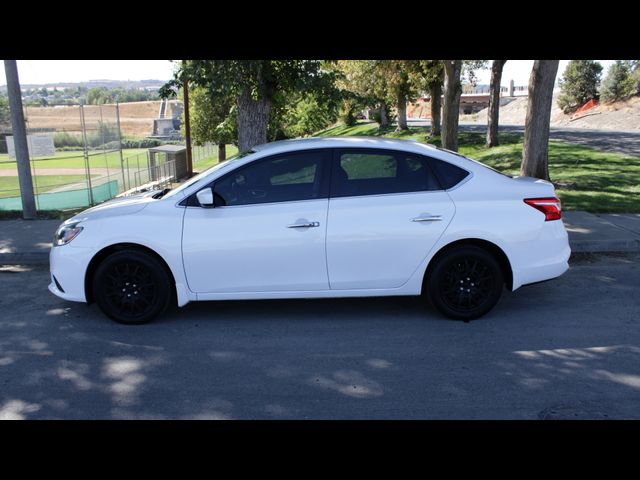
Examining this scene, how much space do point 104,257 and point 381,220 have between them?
2.60 metres

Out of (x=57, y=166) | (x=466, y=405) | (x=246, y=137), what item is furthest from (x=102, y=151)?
(x=57, y=166)

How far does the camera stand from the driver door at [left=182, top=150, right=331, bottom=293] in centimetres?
531

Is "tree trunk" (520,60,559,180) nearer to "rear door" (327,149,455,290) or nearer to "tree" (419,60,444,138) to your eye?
"rear door" (327,149,455,290)

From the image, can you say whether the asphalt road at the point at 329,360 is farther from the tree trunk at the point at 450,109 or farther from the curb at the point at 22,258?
the tree trunk at the point at 450,109

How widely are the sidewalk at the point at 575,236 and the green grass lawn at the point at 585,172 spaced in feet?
2.91

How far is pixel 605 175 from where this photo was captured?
14.3m

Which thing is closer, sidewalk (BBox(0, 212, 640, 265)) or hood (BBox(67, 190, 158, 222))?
hood (BBox(67, 190, 158, 222))

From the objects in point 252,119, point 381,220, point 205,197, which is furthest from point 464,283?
point 252,119

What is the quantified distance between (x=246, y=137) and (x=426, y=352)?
6795 millimetres

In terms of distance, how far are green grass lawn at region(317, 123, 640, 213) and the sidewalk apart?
886 mm

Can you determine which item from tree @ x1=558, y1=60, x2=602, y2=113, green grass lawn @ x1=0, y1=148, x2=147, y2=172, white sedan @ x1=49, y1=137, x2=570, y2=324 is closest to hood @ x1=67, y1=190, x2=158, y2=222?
white sedan @ x1=49, y1=137, x2=570, y2=324

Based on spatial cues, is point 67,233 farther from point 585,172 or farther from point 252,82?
point 585,172

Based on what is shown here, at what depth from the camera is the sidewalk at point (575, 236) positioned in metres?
7.97

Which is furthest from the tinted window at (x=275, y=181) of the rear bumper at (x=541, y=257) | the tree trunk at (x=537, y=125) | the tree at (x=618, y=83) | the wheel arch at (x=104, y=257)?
the tree at (x=618, y=83)
